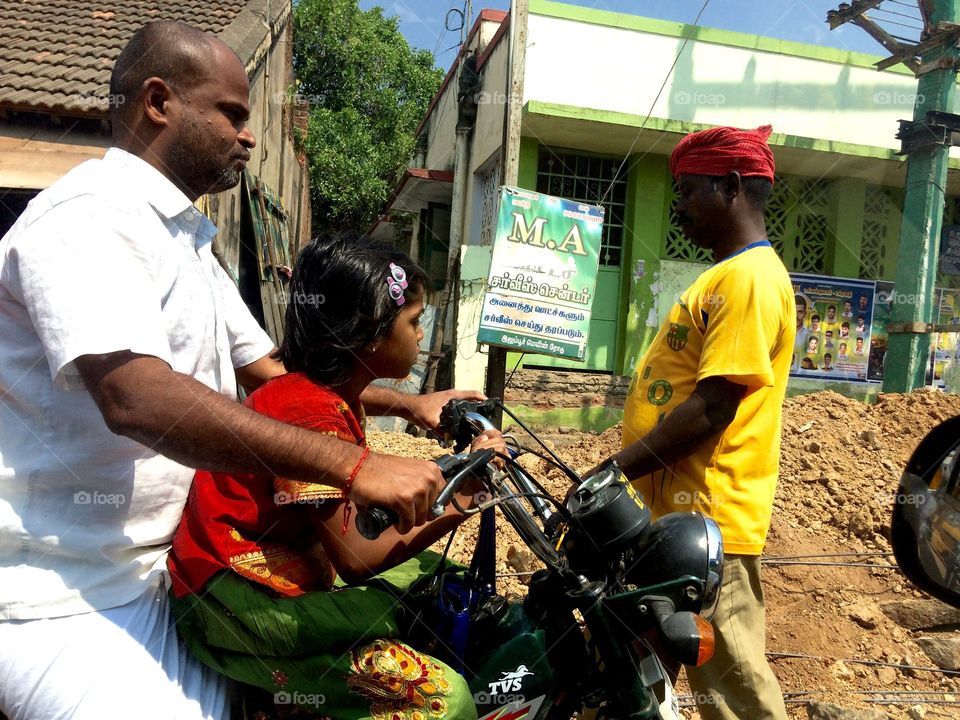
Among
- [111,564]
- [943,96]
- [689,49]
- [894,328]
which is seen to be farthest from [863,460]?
[111,564]

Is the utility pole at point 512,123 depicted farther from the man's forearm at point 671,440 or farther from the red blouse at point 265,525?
the red blouse at point 265,525

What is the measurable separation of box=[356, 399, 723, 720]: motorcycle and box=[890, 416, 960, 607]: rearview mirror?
1.33 ft

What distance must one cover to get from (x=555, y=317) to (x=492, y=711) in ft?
18.3

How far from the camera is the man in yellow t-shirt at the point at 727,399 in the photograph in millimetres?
2158

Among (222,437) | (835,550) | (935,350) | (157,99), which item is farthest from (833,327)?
(222,437)

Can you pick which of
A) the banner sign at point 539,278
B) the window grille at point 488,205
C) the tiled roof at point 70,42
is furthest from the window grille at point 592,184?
the tiled roof at point 70,42

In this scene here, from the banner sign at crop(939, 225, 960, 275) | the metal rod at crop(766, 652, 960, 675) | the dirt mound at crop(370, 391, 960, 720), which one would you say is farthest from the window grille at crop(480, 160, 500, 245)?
the metal rod at crop(766, 652, 960, 675)

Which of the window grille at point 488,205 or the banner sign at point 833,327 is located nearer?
the banner sign at point 833,327

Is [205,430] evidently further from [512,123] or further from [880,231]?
[880,231]

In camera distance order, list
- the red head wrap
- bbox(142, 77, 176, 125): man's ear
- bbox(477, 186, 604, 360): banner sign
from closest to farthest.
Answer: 1. bbox(142, 77, 176, 125): man's ear
2. the red head wrap
3. bbox(477, 186, 604, 360): banner sign

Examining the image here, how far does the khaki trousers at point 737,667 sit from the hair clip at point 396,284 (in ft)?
4.19

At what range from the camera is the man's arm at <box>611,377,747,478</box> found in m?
2.18

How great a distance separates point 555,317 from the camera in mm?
6953

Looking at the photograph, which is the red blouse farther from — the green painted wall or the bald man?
the green painted wall
